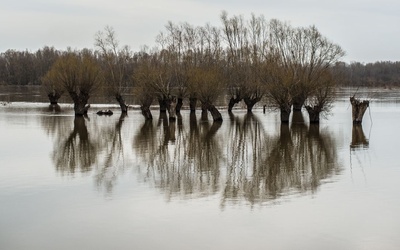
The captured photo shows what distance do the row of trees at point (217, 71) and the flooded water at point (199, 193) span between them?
12534mm

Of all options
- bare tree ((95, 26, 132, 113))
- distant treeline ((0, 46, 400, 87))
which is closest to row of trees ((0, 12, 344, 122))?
bare tree ((95, 26, 132, 113))

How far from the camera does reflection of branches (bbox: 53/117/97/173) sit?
711 inches

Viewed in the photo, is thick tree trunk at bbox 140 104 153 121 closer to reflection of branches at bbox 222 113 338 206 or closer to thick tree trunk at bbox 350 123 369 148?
reflection of branches at bbox 222 113 338 206

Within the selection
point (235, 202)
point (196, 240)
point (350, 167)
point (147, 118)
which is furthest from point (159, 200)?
point (147, 118)

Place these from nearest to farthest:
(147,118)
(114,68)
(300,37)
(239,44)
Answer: (147,118)
(300,37)
(114,68)
(239,44)

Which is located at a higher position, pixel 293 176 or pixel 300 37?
pixel 300 37

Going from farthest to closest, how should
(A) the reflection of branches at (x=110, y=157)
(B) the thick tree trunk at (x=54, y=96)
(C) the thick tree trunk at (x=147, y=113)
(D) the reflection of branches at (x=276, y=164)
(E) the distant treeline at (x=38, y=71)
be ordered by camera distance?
(E) the distant treeline at (x=38, y=71)
(B) the thick tree trunk at (x=54, y=96)
(C) the thick tree trunk at (x=147, y=113)
(A) the reflection of branches at (x=110, y=157)
(D) the reflection of branches at (x=276, y=164)

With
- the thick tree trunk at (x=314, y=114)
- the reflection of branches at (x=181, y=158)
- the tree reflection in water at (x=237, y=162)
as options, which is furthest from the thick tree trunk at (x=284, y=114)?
the reflection of branches at (x=181, y=158)

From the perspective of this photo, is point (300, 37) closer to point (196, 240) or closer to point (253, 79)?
point (253, 79)

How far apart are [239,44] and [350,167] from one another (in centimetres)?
3891

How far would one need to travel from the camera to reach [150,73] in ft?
141

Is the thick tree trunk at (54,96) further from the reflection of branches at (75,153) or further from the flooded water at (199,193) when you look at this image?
the flooded water at (199,193)

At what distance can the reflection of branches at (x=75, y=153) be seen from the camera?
18.1 meters

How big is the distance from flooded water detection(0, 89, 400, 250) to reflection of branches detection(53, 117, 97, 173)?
4 cm
